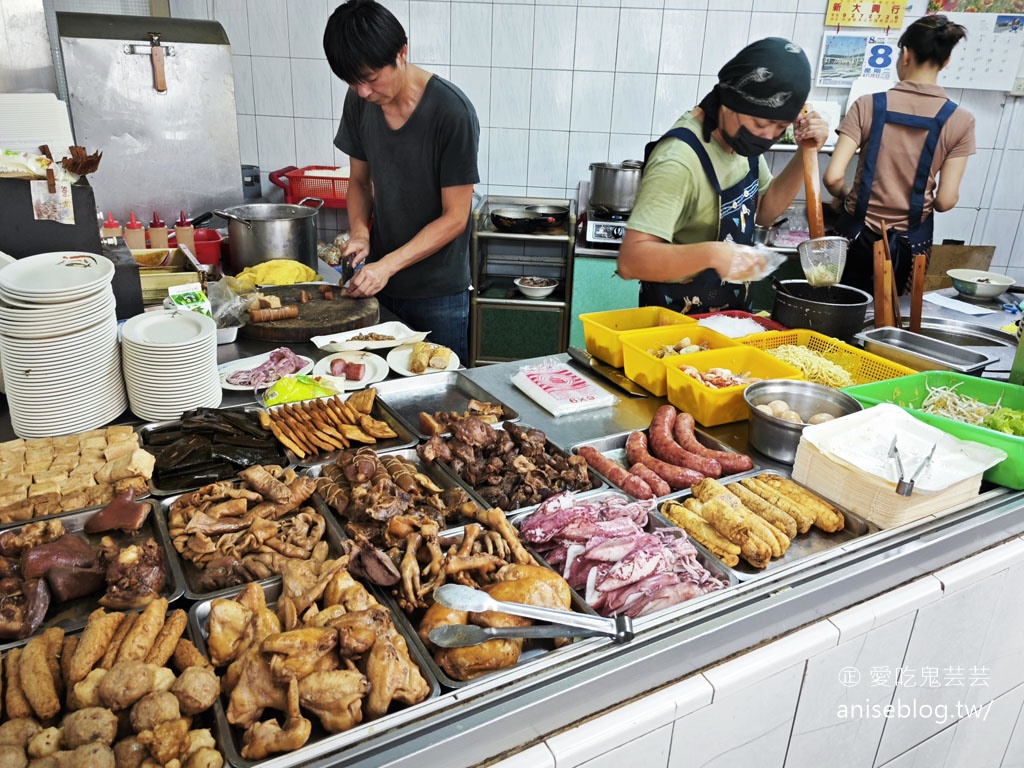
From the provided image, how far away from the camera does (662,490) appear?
1893mm

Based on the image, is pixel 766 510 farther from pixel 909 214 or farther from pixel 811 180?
pixel 909 214

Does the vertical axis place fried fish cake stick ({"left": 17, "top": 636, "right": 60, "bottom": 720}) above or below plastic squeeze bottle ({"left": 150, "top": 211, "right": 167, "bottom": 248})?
below

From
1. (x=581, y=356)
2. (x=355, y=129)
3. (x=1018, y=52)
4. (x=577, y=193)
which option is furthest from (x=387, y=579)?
(x=1018, y=52)

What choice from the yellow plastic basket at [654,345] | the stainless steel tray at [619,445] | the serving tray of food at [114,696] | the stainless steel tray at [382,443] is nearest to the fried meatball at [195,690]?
the serving tray of food at [114,696]

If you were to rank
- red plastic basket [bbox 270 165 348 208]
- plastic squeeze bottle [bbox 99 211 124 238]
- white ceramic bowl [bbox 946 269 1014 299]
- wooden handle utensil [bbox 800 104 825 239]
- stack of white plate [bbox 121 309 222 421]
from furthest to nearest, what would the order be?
red plastic basket [bbox 270 165 348 208], white ceramic bowl [bbox 946 269 1014 299], plastic squeeze bottle [bbox 99 211 124 238], wooden handle utensil [bbox 800 104 825 239], stack of white plate [bbox 121 309 222 421]

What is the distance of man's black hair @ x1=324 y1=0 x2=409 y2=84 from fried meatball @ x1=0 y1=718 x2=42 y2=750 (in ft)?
8.43

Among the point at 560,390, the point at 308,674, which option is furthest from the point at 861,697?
the point at 308,674

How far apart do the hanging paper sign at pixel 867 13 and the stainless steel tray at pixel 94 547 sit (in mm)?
6427

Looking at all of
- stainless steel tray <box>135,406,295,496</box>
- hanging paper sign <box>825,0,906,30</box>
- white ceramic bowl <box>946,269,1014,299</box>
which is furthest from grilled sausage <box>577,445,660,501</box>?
hanging paper sign <box>825,0,906,30</box>

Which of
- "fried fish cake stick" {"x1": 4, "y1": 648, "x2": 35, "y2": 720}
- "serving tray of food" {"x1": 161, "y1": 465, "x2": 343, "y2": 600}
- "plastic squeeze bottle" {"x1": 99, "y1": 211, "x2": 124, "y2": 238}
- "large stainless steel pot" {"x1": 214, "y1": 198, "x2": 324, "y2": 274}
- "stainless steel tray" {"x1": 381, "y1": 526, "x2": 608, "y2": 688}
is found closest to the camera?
"fried fish cake stick" {"x1": 4, "y1": 648, "x2": 35, "y2": 720}

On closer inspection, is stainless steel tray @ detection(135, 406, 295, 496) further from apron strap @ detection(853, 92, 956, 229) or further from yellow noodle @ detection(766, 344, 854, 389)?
apron strap @ detection(853, 92, 956, 229)

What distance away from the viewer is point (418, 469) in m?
2.02

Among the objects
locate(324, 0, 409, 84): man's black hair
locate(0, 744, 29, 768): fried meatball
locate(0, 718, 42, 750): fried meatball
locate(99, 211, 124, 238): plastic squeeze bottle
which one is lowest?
locate(0, 718, 42, 750): fried meatball

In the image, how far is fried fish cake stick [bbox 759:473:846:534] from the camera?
70.4 inches
